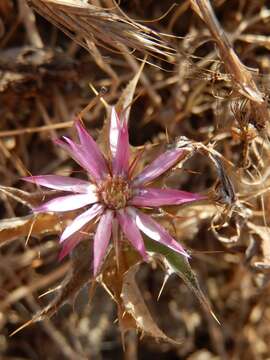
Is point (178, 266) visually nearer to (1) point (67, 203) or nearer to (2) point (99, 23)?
(1) point (67, 203)

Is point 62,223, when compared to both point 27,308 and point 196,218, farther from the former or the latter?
point 27,308

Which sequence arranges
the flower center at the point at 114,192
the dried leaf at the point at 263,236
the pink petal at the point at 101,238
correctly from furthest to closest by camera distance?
the dried leaf at the point at 263,236 < the flower center at the point at 114,192 < the pink petal at the point at 101,238

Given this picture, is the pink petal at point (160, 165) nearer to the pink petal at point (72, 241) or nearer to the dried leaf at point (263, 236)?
the pink petal at point (72, 241)

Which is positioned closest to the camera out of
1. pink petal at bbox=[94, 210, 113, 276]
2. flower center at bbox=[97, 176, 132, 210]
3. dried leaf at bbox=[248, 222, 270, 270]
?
pink petal at bbox=[94, 210, 113, 276]

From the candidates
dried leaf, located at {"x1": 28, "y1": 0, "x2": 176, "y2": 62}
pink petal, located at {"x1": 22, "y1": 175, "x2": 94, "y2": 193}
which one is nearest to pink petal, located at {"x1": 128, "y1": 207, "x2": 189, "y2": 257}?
pink petal, located at {"x1": 22, "y1": 175, "x2": 94, "y2": 193}

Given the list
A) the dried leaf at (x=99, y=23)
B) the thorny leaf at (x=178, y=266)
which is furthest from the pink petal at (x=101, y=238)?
the dried leaf at (x=99, y=23)

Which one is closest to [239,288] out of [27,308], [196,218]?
[196,218]

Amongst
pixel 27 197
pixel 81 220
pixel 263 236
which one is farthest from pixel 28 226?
pixel 263 236

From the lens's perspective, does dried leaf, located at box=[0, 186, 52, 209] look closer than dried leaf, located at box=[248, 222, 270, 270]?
Yes

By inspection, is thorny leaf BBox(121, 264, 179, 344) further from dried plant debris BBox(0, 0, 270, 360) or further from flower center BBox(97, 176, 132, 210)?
flower center BBox(97, 176, 132, 210)
